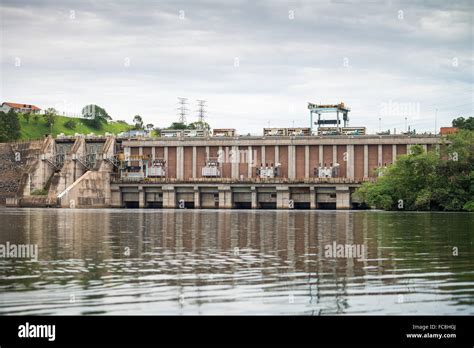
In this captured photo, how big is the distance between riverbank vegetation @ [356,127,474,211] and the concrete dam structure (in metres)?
29.2

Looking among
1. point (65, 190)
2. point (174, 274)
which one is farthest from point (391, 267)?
point (65, 190)

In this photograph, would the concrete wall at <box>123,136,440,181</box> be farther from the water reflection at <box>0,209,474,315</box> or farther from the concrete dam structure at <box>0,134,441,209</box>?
the water reflection at <box>0,209,474,315</box>

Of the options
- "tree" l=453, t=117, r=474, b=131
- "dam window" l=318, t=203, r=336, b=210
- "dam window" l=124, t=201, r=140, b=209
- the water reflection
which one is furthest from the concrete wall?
the water reflection

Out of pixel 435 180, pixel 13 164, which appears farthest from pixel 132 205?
pixel 435 180

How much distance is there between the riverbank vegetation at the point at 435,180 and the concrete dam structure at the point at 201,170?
29.2 meters

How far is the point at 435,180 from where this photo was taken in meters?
104

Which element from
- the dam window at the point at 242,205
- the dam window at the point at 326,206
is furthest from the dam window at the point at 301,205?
the dam window at the point at 242,205

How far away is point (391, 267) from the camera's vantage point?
99.9 feet

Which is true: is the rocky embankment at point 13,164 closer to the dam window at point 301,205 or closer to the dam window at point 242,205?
the dam window at point 242,205

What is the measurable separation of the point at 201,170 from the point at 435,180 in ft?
195

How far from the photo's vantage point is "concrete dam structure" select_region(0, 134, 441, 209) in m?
143

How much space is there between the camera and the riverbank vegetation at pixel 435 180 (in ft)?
334

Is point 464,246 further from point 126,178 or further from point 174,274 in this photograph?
point 126,178
